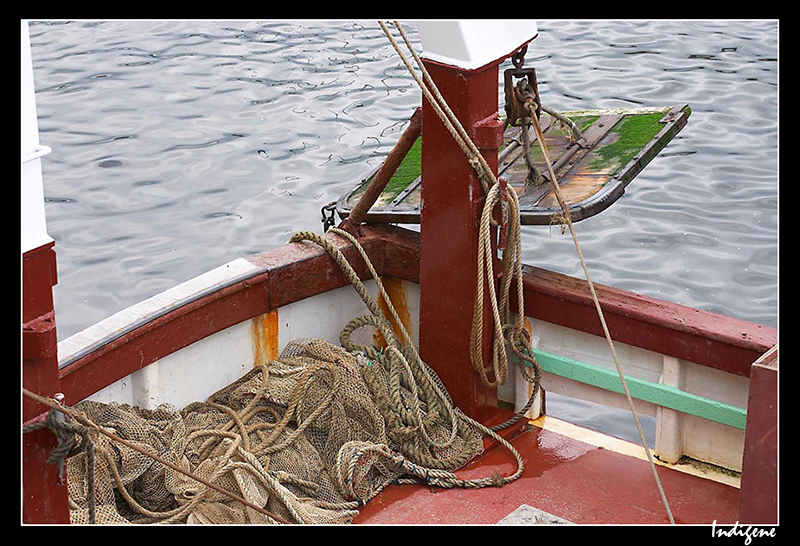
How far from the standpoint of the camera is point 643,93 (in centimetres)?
966

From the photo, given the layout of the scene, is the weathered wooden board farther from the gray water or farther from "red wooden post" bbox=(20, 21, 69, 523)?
the gray water

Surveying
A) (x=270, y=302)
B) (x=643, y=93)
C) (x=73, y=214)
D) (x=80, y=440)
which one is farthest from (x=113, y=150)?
(x=80, y=440)

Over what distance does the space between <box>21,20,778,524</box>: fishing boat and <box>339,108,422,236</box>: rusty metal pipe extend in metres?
0.01

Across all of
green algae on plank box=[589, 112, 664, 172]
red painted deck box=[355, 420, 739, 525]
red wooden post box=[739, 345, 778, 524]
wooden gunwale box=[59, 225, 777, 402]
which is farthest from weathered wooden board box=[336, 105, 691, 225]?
red wooden post box=[739, 345, 778, 524]

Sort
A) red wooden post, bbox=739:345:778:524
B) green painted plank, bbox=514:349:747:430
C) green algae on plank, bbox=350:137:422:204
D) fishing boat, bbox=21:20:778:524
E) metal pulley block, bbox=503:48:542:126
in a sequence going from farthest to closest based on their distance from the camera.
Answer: green algae on plank, bbox=350:137:422:204 < metal pulley block, bbox=503:48:542:126 < green painted plank, bbox=514:349:747:430 < fishing boat, bbox=21:20:778:524 < red wooden post, bbox=739:345:778:524

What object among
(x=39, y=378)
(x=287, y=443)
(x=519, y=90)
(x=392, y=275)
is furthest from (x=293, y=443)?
(x=519, y=90)

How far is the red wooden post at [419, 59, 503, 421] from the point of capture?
3.73 m

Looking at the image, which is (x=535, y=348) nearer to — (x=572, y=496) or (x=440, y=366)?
(x=440, y=366)

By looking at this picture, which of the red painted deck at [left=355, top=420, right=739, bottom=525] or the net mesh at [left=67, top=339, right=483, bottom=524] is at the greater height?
the net mesh at [left=67, top=339, right=483, bottom=524]

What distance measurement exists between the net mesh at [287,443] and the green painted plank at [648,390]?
0.43m

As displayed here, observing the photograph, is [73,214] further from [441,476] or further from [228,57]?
[441,476]

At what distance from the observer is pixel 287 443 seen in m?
3.66

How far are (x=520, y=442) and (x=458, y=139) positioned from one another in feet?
4.05

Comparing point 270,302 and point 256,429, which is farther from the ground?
point 270,302
